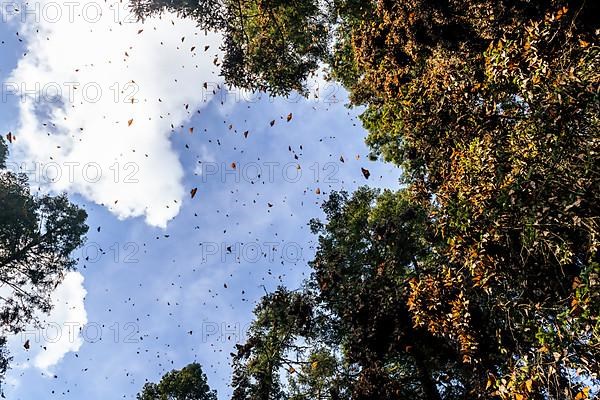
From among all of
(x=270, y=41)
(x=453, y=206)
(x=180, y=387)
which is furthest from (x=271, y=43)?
(x=180, y=387)

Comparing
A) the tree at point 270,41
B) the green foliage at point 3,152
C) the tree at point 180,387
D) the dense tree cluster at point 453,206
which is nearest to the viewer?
the dense tree cluster at point 453,206

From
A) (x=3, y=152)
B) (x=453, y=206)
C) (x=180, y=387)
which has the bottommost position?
(x=453, y=206)

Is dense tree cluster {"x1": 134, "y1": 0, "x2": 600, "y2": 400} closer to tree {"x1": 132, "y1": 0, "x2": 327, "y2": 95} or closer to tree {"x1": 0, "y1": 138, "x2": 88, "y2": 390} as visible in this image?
tree {"x1": 132, "y1": 0, "x2": 327, "y2": 95}

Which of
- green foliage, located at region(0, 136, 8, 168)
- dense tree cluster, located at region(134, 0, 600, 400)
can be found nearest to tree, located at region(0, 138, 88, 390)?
green foliage, located at region(0, 136, 8, 168)

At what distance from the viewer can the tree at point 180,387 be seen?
25.8 metres

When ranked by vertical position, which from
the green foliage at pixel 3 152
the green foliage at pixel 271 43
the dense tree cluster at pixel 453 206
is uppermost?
the green foliage at pixel 3 152

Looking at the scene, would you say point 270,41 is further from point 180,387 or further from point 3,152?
point 180,387

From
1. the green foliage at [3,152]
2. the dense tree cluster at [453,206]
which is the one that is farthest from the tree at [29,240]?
the dense tree cluster at [453,206]

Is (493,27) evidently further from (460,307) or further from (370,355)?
(370,355)

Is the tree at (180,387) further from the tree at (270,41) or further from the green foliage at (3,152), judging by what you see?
the tree at (270,41)

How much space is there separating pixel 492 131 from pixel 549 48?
4.98 feet

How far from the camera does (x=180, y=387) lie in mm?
25938

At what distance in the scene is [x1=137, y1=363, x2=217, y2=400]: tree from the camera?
25797mm

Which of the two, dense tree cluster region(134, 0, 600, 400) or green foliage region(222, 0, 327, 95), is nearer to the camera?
dense tree cluster region(134, 0, 600, 400)
